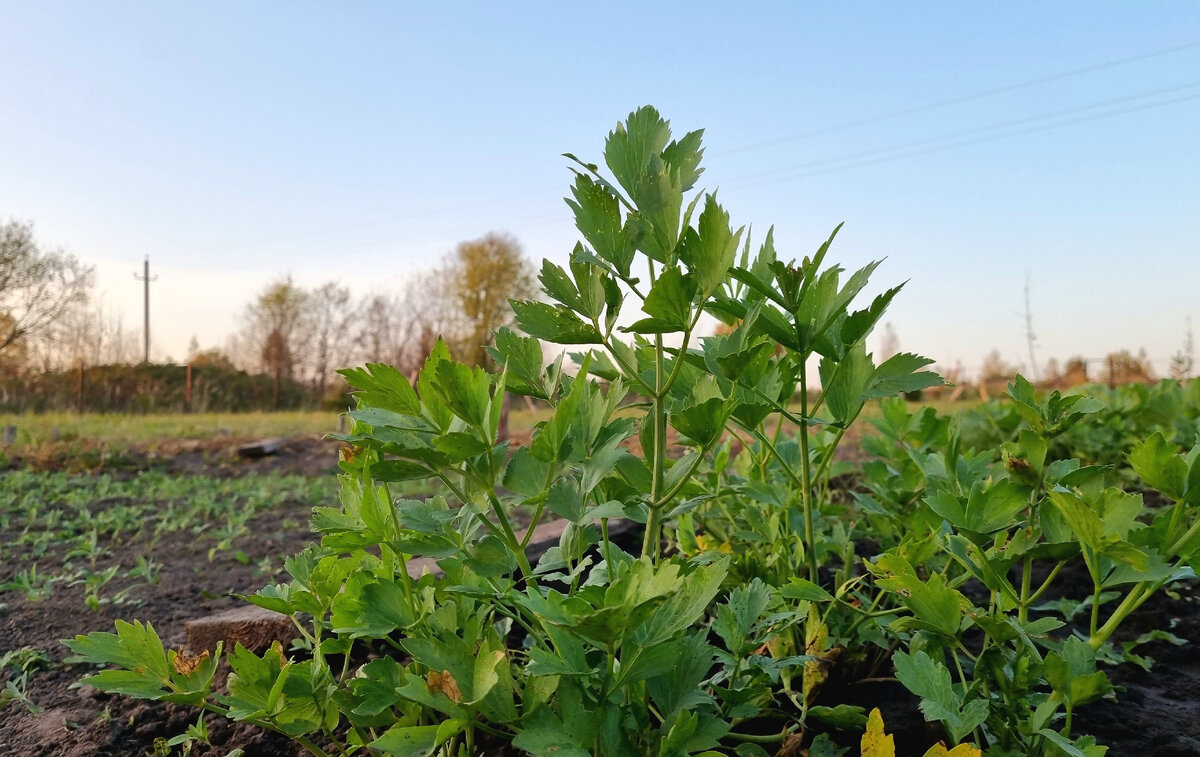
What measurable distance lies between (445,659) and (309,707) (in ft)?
0.99

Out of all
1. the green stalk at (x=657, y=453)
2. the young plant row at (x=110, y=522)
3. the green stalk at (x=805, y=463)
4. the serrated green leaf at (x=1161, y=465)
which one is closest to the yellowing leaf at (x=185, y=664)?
the green stalk at (x=657, y=453)

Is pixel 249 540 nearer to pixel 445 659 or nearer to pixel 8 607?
pixel 8 607

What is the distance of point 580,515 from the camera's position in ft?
3.04

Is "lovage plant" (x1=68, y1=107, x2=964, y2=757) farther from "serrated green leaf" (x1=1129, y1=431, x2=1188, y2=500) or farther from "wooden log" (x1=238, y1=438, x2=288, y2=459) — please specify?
"wooden log" (x1=238, y1=438, x2=288, y2=459)

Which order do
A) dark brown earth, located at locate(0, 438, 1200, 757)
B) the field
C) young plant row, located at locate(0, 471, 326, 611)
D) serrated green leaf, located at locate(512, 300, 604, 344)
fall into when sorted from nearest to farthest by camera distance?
serrated green leaf, located at locate(512, 300, 604, 344) < dark brown earth, located at locate(0, 438, 1200, 757) < the field < young plant row, located at locate(0, 471, 326, 611)

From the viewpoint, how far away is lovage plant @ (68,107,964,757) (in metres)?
0.88

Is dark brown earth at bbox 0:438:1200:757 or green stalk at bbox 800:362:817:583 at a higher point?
green stalk at bbox 800:362:817:583

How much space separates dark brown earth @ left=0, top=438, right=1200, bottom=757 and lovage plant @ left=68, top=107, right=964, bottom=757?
0.39 metres

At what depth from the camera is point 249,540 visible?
3541 mm

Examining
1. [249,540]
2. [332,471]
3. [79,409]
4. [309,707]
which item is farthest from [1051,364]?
[79,409]

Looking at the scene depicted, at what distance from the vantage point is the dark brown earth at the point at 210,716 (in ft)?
Answer: 4.62

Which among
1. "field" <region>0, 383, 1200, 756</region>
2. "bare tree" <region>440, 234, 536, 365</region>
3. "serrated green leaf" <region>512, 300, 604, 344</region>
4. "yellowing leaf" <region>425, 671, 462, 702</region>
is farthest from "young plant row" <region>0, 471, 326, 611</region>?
"bare tree" <region>440, 234, 536, 365</region>

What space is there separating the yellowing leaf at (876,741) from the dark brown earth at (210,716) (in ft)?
1.16

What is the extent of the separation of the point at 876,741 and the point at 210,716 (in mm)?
1348
